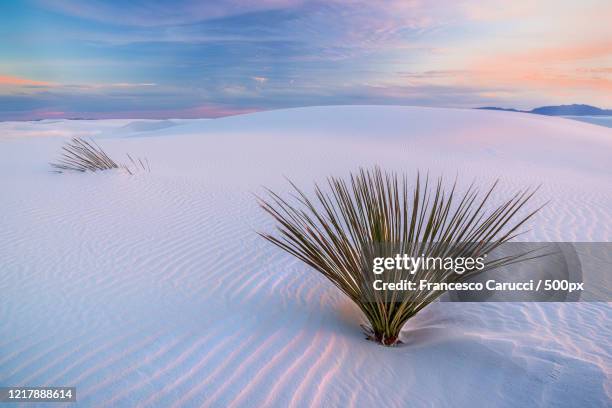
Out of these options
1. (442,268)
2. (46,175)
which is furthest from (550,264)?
(46,175)

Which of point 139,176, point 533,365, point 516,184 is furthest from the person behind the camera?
point 516,184

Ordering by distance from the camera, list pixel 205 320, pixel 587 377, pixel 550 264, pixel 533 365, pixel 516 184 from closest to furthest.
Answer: pixel 587 377 → pixel 533 365 → pixel 205 320 → pixel 550 264 → pixel 516 184

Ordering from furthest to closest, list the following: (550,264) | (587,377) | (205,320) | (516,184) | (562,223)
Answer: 1. (516,184)
2. (562,223)
3. (550,264)
4. (205,320)
5. (587,377)

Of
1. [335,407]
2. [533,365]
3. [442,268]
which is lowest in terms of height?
[335,407]

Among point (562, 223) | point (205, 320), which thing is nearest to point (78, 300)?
point (205, 320)

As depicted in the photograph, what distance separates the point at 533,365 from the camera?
267 centimetres

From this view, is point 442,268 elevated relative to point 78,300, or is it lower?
elevated

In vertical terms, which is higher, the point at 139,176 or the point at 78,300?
the point at 139,176

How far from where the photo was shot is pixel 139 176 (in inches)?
349

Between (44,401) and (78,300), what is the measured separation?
4.30 feet

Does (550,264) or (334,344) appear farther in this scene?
(550,264)

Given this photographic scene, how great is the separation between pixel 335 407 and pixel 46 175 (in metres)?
8.86

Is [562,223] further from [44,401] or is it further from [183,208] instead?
[44,401]

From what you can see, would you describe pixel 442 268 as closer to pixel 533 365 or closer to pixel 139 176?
pixel 533 365
